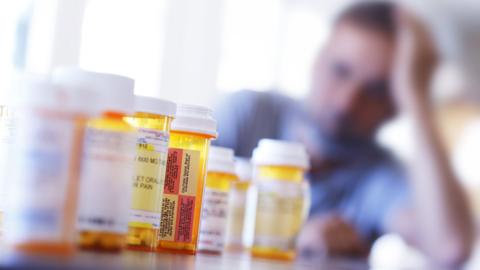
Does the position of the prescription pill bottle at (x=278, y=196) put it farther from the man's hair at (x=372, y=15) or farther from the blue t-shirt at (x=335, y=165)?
the man's hair at (x=372, y=15)

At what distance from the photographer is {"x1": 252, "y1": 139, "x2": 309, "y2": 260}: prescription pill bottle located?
121 cm

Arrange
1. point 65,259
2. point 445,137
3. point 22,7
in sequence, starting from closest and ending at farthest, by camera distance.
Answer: point 65,259, point 22,7, point 445,137

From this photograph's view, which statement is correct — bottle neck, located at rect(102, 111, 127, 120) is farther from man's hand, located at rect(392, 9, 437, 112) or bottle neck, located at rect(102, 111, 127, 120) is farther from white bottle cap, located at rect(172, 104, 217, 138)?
man's hand, located at rect(392, 9, 437, 112)

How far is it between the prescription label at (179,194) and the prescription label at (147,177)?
8cm

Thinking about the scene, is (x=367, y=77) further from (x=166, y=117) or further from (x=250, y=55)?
(x=166, y=117)

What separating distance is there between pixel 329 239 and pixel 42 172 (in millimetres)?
1776

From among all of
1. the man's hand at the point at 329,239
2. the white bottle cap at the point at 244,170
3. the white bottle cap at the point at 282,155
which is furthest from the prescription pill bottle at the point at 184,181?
the man's hand at the point at 329,239

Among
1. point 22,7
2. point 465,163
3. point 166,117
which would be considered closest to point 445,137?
point 465,163

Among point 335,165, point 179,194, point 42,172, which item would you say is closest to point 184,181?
point 179,194

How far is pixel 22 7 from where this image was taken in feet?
7.10

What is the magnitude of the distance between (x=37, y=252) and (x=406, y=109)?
8.10 feet

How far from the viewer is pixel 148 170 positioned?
863mm

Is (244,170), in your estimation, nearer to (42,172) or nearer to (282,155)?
(282,155)

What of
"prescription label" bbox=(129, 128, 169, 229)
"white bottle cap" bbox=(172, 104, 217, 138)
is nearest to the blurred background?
"white bottle cap" bbox=(172, 104, 217, 138)
